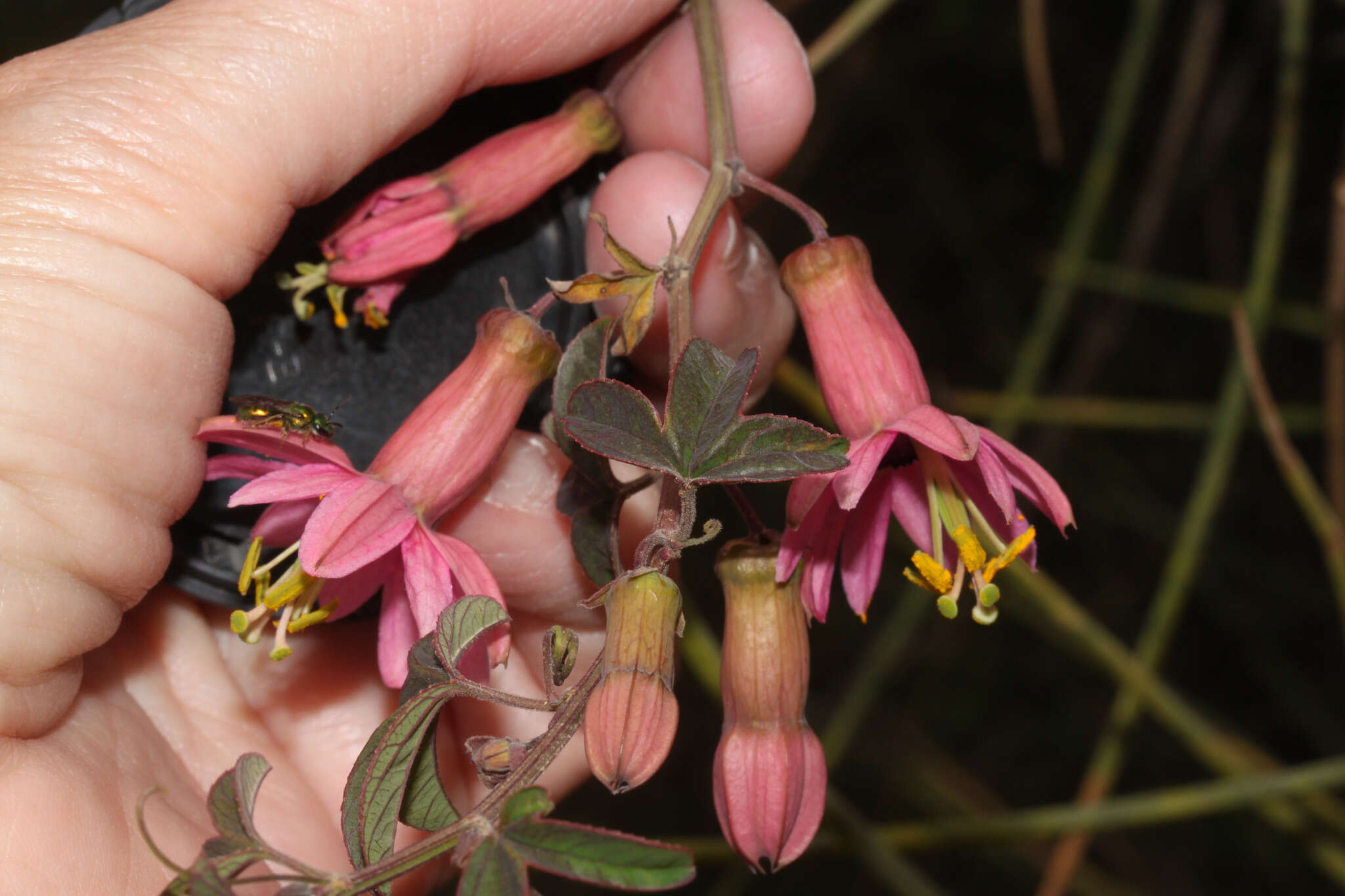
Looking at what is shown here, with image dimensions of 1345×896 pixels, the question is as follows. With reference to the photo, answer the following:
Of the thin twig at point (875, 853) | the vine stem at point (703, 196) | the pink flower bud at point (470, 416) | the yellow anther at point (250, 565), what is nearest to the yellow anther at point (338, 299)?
the pink flower bud at point (470, 416)

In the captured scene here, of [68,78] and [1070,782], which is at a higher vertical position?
[68,78]

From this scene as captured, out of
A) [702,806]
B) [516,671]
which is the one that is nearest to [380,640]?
[516,671]

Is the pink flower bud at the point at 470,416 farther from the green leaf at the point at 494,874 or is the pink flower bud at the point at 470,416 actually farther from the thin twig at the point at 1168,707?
the thin twig at the point at 1168,707

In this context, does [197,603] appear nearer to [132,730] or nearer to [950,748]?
[132,730]

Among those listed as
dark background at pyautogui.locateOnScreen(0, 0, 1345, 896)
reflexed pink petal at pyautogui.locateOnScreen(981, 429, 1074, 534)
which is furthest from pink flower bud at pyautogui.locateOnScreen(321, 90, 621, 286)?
dark background at pyautogui.locateOnScreen(0, 0, 1345, 896)

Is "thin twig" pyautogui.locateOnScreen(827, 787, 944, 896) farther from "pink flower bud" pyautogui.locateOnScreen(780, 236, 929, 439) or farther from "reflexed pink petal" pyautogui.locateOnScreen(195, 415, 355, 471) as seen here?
"reflexed pink petal" pyautogui.locateOnScreen(195, 415, 355, 471)
